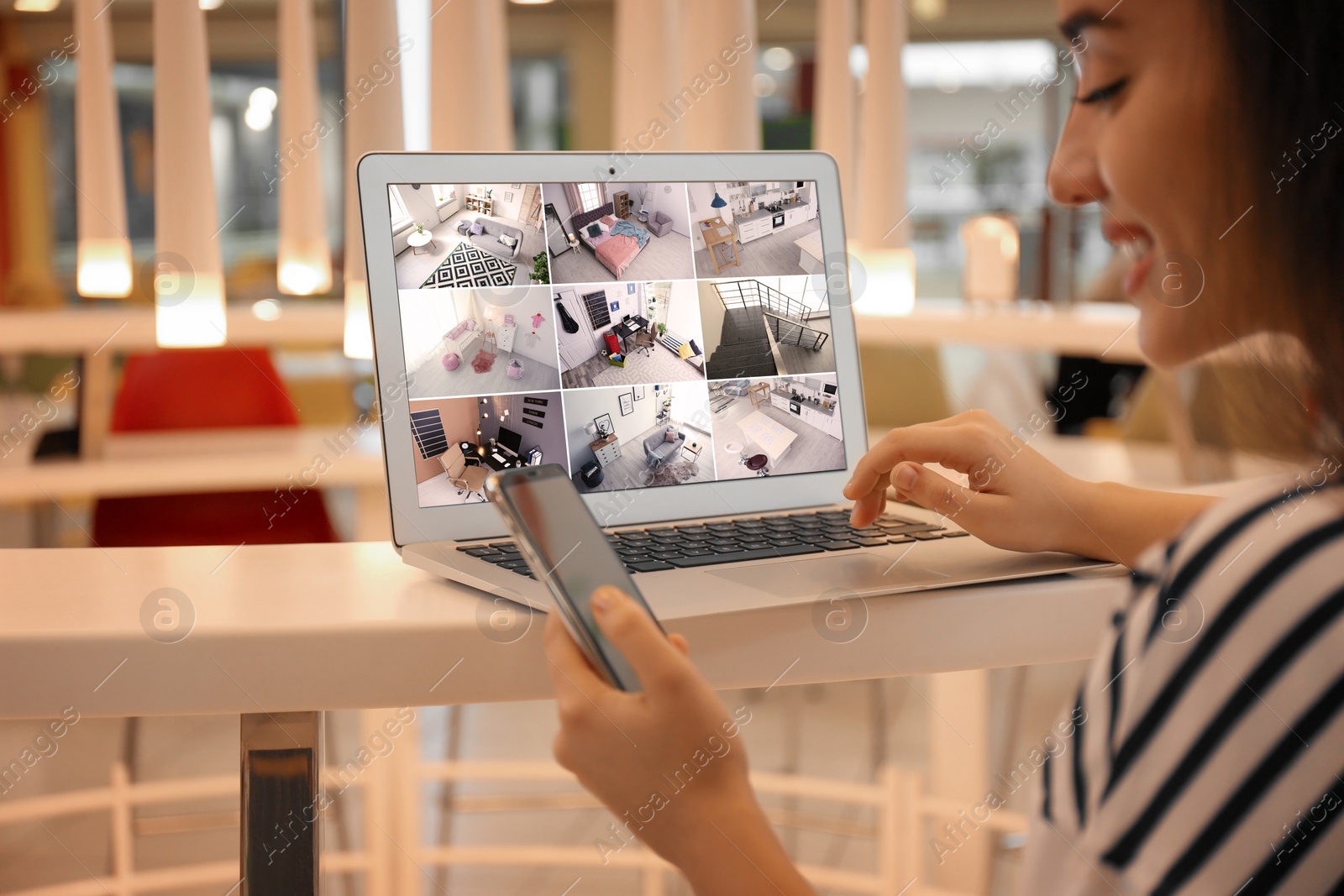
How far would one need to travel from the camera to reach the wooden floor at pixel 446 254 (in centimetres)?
82

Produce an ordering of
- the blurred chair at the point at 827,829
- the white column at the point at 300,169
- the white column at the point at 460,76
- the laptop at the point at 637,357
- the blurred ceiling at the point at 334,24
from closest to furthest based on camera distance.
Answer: the laptop at the point at 637,357 → the white column at the point at 460,76 → the blurred chair at the point at 827,829 → the white column at the point at 300,169 → the blurred ceiling at the point at 334,24

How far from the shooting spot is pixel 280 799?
26.6 inches

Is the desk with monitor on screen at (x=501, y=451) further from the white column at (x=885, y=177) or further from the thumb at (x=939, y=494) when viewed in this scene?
the white column at (x=885, y=177)

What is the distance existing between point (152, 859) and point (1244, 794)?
6.67 feet

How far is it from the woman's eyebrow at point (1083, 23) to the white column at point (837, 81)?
941 mm

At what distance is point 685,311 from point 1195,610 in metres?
0.57

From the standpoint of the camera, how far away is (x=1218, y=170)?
1.53 feet

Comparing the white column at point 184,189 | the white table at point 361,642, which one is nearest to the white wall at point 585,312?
the white table at point 361,642

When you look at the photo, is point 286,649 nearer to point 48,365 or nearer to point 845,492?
point 845,492

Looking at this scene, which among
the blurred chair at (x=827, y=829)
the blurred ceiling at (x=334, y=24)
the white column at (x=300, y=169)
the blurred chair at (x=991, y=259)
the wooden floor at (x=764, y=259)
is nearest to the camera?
the wooden floor at (x=764, y=259)

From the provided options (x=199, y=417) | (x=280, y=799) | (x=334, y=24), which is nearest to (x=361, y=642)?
(x=280, y=799)

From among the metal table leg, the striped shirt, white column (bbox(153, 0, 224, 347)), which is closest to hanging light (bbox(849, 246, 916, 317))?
white column (bbox(153, 0, 224, 347))

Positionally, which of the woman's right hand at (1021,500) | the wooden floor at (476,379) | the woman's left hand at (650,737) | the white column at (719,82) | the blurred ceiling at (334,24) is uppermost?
the blurred ceiling at (334,24)

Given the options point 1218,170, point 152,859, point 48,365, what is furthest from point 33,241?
point 1218,170
